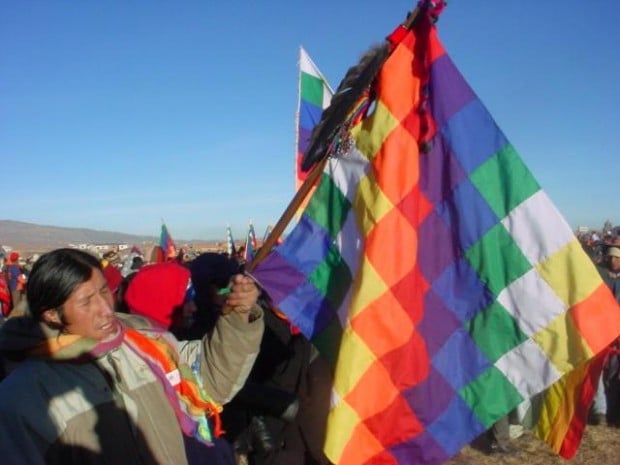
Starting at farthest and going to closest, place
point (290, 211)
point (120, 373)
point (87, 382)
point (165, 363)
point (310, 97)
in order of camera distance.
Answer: point (310, 97) → point (290, 211) → point (165, 363) → point (120, 373) → point (87, 382)

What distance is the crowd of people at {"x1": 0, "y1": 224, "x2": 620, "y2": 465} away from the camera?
1.62m

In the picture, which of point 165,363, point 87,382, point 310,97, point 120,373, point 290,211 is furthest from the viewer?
point 310,97

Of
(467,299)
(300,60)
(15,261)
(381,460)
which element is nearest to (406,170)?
(467,299)

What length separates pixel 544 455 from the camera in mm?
5426

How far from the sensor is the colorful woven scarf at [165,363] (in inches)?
68.6

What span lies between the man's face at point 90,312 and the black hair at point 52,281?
0.07ft

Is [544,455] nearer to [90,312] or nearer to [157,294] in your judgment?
[157,294]

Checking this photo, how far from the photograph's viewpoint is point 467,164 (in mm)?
2373

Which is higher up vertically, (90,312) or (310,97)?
(310,97)

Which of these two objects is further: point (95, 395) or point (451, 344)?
point (451, 344)

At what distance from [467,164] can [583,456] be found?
4.36m

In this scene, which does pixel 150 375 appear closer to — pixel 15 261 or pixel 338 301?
pixel 338 301

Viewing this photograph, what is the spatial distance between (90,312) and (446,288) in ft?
4.81

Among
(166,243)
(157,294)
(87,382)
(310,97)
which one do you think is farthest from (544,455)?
(166,243)
